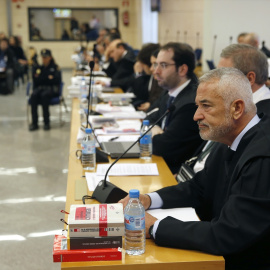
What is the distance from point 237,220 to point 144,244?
1.19ft

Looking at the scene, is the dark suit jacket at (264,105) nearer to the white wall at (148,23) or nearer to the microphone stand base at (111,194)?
the microphone stand base at (111,194)

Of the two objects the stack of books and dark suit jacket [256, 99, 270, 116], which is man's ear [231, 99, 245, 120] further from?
dark suit jacket [256, 99, 270, 116]

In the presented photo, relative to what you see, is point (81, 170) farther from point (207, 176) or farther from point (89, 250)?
point (89, 250)

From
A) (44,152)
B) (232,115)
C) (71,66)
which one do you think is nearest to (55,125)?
(44,152)

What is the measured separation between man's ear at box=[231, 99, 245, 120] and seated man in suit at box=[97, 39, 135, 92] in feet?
→ 15.4

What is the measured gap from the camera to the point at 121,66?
7055 mm

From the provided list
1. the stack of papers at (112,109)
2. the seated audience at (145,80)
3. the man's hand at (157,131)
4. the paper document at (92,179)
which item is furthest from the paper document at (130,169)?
the seated audience at (145,80)

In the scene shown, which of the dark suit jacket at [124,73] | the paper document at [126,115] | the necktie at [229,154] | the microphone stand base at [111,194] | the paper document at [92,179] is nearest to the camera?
the necktie at [229,154]

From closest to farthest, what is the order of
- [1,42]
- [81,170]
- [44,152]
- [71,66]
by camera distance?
[81,170] → [44,152] → [1,42] → [71,66]

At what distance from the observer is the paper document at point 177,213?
6.84 feet

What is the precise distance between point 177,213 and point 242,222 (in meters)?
0.52

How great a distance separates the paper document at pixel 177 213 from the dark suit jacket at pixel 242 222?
8.2 inches

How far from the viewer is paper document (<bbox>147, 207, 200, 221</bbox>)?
6.84ft

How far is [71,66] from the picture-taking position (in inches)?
645
